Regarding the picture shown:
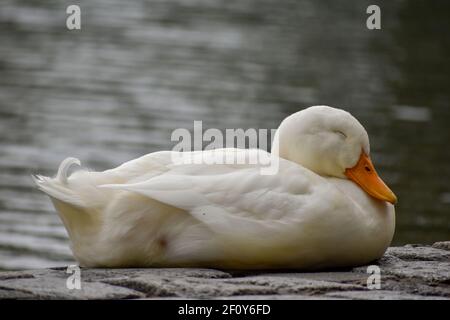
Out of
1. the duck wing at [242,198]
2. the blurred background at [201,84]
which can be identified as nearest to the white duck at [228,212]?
the duck wing at [242,198]

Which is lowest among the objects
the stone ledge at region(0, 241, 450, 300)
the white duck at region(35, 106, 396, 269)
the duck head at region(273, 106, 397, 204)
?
the stone ledge at region(0, 241, 450, 300)

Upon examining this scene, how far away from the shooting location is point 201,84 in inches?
568

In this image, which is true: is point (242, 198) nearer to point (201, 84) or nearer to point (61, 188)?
point (61, 188)

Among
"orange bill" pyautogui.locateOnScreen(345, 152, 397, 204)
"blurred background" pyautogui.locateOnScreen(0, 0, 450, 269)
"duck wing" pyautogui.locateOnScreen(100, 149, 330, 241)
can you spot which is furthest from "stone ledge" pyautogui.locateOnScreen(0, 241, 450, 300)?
"blurred background" pyautogui.locateOnScreen(0, 0, 450, 269)

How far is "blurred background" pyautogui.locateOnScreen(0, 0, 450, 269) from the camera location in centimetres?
1002

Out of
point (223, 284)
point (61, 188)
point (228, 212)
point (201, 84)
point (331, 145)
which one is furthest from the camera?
point (201, 84)

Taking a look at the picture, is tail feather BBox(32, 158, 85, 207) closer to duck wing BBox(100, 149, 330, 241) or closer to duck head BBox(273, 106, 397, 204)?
duck wing BBox(100, 149, 330, 241)

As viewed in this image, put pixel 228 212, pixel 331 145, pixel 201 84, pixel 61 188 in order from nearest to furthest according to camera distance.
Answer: pixel 228 212 → pixel 61 188 → pixel 331 145 → pixel 201 84

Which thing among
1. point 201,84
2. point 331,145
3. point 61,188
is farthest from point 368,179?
point 201,84

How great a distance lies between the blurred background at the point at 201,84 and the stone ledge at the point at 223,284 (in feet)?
10.3

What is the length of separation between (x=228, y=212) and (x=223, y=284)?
0.37 m

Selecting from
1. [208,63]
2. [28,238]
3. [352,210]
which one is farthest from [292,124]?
[208,63]

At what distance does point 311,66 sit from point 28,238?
341 inches

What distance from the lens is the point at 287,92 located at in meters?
14.1
